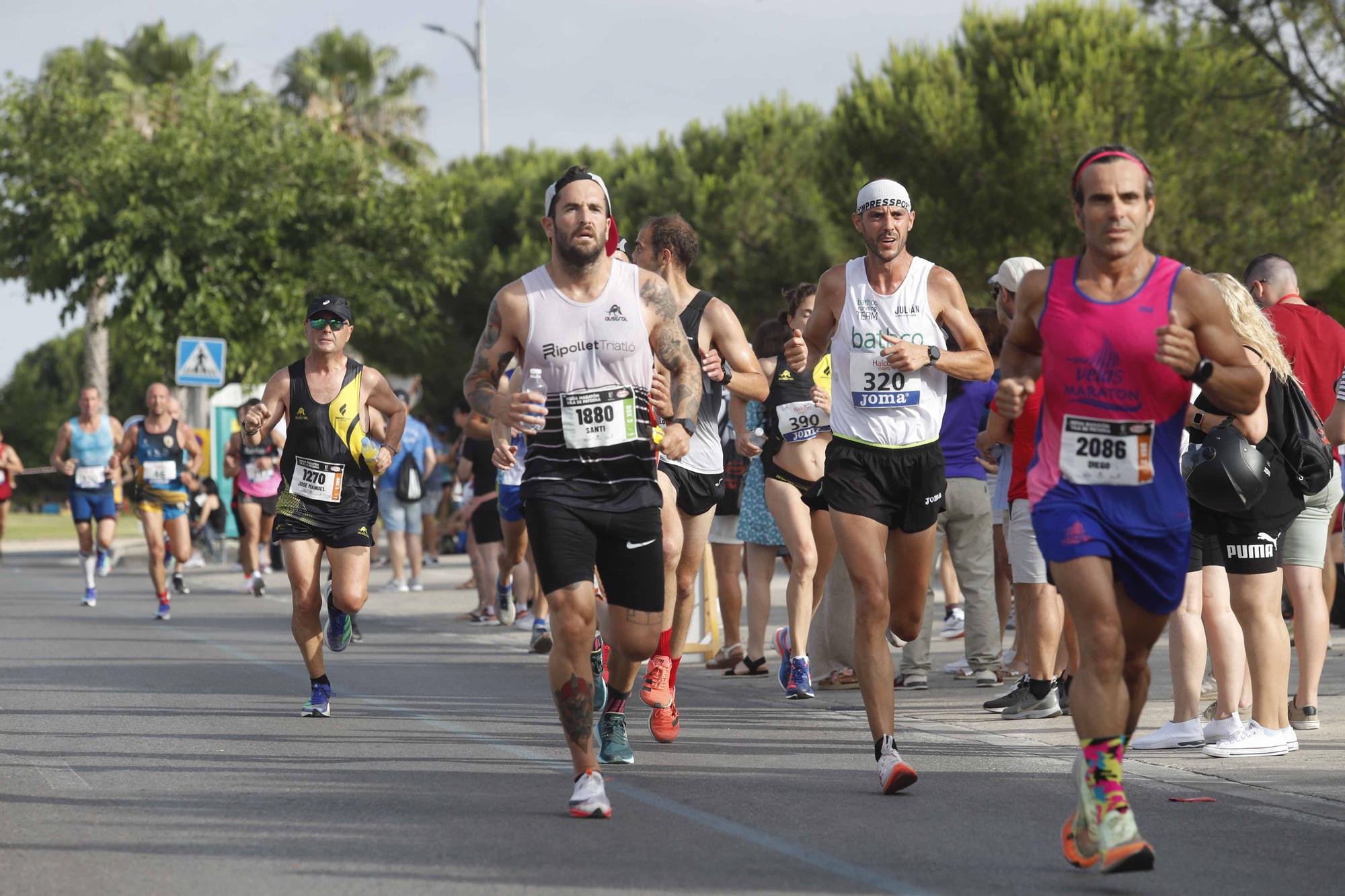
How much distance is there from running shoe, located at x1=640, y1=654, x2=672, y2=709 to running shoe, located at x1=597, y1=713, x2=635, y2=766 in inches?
28.5

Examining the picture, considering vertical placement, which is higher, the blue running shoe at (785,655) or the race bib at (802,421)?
the race bib at (802,421)

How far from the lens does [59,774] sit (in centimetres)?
738

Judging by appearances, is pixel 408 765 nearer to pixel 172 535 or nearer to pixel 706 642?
pixel 706 642

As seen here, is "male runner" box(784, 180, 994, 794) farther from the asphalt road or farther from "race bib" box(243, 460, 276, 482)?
"race bib" box(243, 460, 276, 482)

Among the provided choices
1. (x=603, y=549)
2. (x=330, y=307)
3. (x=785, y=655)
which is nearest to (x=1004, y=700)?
(x=785, y=655)

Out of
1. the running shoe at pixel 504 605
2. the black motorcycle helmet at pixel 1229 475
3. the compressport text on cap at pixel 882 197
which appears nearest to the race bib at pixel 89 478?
the running shoe at pixel 504 605

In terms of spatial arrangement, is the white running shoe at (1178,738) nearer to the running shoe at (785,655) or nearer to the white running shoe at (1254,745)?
the white running shoe at (1254,745)

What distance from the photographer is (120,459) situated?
56.2 feet

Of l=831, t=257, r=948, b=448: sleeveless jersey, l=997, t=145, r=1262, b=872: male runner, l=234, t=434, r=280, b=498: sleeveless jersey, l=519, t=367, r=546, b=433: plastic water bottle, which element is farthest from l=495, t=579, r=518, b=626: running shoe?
l=997, t=145, r=1262, b=872: male runner

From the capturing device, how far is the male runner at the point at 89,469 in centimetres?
1870

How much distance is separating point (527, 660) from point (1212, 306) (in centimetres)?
788

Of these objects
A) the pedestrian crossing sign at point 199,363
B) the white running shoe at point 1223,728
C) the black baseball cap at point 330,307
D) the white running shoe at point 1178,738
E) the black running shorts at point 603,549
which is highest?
the pedestrian crossing sign at point 199,363

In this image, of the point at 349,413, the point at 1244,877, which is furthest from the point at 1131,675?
the point at 349,413

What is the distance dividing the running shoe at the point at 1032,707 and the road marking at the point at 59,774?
4502 millimetres
